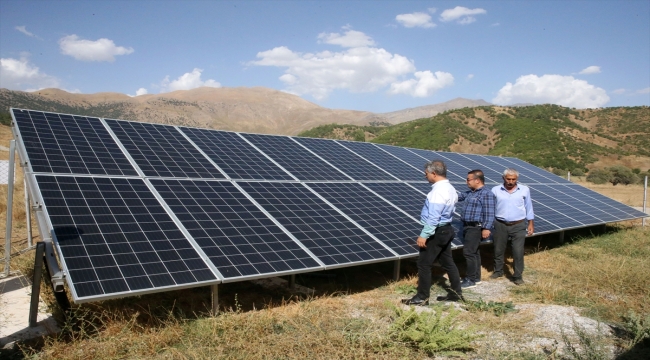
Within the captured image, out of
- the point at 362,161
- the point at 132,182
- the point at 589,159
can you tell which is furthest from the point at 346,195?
the point at 589,159

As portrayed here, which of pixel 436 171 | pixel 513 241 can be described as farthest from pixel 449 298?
pixel 513 241

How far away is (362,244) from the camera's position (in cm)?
780

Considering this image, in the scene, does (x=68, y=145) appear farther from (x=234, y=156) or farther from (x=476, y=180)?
(x=476, y=180)

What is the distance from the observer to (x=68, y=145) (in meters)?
8.00

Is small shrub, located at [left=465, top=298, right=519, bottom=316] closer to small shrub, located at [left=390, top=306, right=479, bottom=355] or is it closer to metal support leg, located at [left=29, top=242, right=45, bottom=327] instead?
small shrub, located at [left=390, top=306, right=479, bottom=355]

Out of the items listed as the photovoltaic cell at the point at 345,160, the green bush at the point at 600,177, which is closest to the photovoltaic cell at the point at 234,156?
the photovoltaic cell at the point at 345,160

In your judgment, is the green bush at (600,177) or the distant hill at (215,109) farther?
the distant hill at (215,109)

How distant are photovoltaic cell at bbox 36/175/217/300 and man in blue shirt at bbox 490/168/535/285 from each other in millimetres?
5786

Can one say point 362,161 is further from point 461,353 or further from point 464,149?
point 464,149

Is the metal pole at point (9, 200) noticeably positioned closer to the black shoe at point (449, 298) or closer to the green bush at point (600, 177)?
the black shoe at point (449, 298)

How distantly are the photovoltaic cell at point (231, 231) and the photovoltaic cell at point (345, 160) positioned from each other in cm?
383

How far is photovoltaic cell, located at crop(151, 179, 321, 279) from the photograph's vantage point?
6.38 meters

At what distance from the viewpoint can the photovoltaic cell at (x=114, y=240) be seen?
5.29m

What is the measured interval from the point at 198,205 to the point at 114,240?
1660mm
